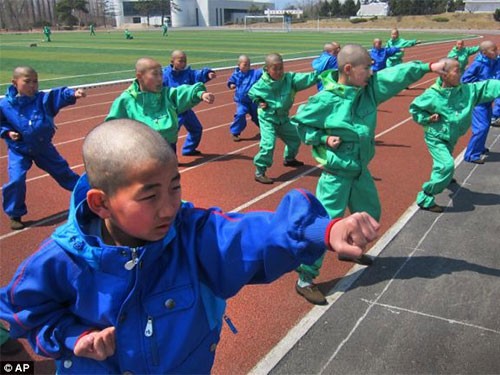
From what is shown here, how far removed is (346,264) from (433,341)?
4.74 feet

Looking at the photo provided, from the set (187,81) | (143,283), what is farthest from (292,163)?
(143,283)

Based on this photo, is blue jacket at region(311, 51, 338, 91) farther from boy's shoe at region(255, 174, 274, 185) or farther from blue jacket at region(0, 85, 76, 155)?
blue jacket at region(0, 85, 76, 155)

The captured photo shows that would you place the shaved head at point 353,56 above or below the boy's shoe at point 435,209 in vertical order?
above

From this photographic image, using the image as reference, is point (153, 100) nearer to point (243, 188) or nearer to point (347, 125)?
point (243, 188)

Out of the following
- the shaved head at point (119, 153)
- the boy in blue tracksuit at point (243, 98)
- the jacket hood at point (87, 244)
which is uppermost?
the shaved head at point (119, 153)

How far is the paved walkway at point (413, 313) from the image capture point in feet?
10.8

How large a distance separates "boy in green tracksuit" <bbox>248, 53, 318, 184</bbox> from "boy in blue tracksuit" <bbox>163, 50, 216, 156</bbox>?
6.49 ft

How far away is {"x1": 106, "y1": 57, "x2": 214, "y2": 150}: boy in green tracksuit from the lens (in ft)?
19.9

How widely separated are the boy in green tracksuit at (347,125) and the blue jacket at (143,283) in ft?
8.48

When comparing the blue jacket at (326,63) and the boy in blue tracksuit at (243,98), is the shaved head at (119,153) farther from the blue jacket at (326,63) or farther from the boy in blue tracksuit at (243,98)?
the blue jacket at (326,63)

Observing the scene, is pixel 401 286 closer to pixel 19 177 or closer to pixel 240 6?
pixel 19 177

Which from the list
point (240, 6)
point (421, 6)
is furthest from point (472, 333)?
point (240, 6)

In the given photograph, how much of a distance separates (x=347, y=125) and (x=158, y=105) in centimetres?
296

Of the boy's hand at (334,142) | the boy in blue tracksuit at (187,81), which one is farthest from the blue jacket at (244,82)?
the boy's hand at (334,142)
